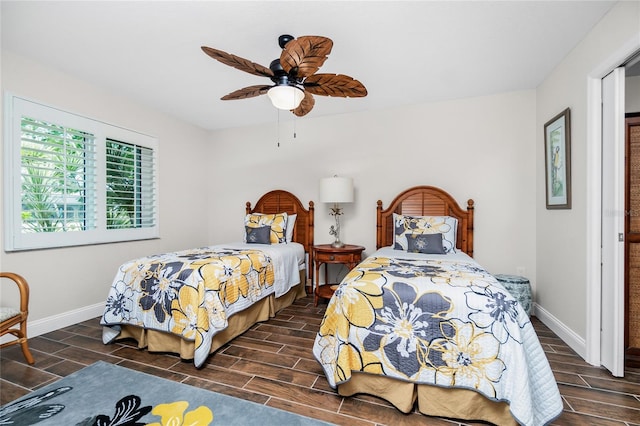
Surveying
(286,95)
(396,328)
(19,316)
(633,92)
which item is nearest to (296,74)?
(286,95)

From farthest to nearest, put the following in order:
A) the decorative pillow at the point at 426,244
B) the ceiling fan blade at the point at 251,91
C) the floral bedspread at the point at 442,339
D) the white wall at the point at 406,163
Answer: the white wall at the point at 406,163 → the decorative pillow at the point at 426,244 → the ceiling fan blade at the point at 251,91 → the floral bedspread at the point at 442,339

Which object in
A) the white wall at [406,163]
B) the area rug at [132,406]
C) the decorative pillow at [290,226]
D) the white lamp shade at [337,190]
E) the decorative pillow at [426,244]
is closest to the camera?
the area rug at [132,406]

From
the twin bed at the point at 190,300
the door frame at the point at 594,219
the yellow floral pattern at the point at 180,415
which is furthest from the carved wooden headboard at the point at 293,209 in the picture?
the door frame at the point at 594,219

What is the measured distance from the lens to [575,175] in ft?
7.89

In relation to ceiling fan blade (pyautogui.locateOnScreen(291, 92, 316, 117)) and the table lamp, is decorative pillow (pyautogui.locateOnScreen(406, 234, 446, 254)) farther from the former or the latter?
ceiling fan blade (pyautogui.locateOnScreen(291, 92, 316, 117))

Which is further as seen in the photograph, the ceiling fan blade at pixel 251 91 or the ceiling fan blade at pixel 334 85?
the ceiling fan blade at pixel 251 91

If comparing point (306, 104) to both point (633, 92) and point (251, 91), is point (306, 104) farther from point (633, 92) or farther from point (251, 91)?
point (633, 92)

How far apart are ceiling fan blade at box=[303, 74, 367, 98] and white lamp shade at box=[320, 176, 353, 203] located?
1.34 meters

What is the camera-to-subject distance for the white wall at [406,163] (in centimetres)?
330

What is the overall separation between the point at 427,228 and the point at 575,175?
129 centimetres

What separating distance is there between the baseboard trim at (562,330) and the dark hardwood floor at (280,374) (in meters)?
0.05

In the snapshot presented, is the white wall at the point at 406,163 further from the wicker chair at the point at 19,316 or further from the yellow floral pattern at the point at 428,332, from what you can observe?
the wicker chair at the point at 19,316

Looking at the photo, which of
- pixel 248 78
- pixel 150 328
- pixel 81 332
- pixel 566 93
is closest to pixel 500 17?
pixel 566 93

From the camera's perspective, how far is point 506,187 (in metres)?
3.33
